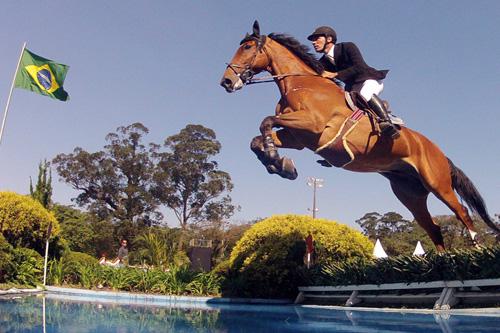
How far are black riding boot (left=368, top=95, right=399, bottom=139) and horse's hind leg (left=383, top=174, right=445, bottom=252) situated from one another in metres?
1.24

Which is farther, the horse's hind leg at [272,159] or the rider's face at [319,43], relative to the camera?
the rider's face at [319,43]

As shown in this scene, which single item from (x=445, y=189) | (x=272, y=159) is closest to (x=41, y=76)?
(x=272, y=159)

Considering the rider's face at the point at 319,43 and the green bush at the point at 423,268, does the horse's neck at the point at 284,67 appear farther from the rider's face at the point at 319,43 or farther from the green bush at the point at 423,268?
the green bush at the point at 423,268

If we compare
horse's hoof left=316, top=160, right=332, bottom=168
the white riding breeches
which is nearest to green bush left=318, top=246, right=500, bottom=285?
horse's hoof left=316, top=160, right=332, bottom=168

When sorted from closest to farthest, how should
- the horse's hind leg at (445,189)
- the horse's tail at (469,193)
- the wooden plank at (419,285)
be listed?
the wooden plank at (419,285)
the horse's hind leg at (445,189)
the horse's tail at (469,193)

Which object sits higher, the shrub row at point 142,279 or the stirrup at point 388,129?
the stirrup at point 388,129

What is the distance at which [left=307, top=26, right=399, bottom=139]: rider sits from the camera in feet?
18.8

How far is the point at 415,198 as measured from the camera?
278 inches

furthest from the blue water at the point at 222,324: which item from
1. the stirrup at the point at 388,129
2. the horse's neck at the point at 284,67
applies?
the horse's neck at the point at 284,67

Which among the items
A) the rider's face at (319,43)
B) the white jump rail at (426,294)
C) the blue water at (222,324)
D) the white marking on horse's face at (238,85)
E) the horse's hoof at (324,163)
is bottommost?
the blue water at (222,324)

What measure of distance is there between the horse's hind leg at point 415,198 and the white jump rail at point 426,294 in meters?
0.80

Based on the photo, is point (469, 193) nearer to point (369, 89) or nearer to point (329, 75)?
point (369, 89)

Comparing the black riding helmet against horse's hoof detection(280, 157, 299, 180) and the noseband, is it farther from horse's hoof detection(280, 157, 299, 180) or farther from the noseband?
horse's hoof detection(280, 157, 299, 180)

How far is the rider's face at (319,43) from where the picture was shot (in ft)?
19.7
